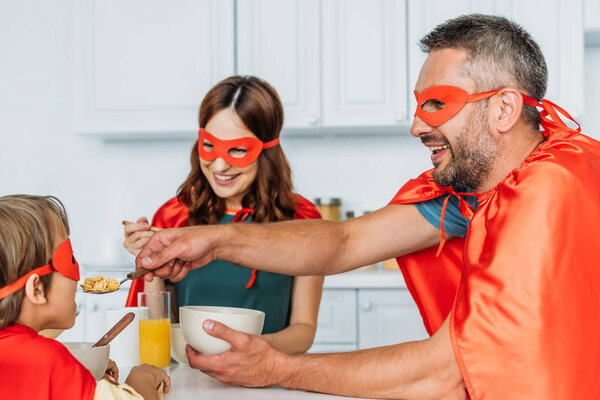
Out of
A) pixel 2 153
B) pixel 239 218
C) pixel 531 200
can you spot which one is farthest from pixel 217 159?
pixel 2 153

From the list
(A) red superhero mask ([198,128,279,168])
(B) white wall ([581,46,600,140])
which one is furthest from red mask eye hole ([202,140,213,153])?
(B) white wall ([581,46,600,140])

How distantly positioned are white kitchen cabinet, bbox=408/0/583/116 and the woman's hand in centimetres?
158

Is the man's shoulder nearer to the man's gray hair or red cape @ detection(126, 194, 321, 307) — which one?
the man's gray hair

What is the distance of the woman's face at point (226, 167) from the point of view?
1882 millimetres

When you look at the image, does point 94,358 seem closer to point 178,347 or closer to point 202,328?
point 202,328

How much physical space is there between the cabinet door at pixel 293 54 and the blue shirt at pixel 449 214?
1373 millimetres

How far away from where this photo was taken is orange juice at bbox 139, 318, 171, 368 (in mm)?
1204

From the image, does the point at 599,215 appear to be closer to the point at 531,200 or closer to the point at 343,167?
the point at 531,200

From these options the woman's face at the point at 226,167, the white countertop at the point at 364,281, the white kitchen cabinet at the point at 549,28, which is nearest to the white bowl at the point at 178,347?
the woman's face at the point at 226,167

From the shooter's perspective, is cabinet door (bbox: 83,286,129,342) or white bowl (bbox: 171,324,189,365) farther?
cabinet door (bbox: 83,286,129,342)

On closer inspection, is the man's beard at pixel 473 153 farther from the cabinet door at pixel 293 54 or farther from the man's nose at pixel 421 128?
the cabinet door at pixel 293 54

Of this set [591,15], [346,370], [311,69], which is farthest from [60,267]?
[591,15]

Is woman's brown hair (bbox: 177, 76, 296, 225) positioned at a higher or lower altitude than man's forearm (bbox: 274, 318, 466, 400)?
higher

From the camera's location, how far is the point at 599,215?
1103 millimetres
